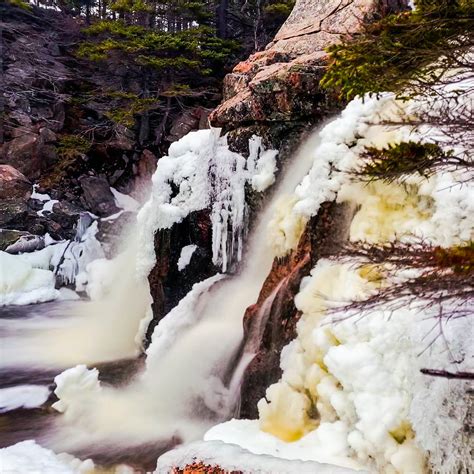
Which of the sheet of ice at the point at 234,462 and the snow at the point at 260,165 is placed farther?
the snow at the point at 260,165

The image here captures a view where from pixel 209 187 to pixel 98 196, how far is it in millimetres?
7413

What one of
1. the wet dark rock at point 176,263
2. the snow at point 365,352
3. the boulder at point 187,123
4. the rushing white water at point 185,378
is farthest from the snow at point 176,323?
the boulder at point 187,123

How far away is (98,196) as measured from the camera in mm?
14008

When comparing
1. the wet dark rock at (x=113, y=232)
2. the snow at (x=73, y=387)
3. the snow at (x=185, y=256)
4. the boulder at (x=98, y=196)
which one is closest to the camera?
the snow at (x=73, y=387)

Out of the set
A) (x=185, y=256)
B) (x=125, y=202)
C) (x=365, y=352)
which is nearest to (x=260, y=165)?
(x=185, y=256)

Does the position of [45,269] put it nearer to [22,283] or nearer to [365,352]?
[22,283]

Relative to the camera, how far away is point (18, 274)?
11.3 metres

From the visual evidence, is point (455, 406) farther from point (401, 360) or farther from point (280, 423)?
point (280, 423)

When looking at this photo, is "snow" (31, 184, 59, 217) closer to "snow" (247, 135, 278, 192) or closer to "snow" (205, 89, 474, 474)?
"snow" (247, 135, 278, 192)

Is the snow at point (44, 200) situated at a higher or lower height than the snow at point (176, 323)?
higher

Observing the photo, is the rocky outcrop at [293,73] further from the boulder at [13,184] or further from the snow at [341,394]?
the boulder at [13,184]

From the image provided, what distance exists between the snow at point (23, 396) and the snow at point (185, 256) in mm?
2990

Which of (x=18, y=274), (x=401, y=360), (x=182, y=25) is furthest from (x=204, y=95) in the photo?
(x=401, y=360)

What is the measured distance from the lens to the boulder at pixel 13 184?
41.8 feet
